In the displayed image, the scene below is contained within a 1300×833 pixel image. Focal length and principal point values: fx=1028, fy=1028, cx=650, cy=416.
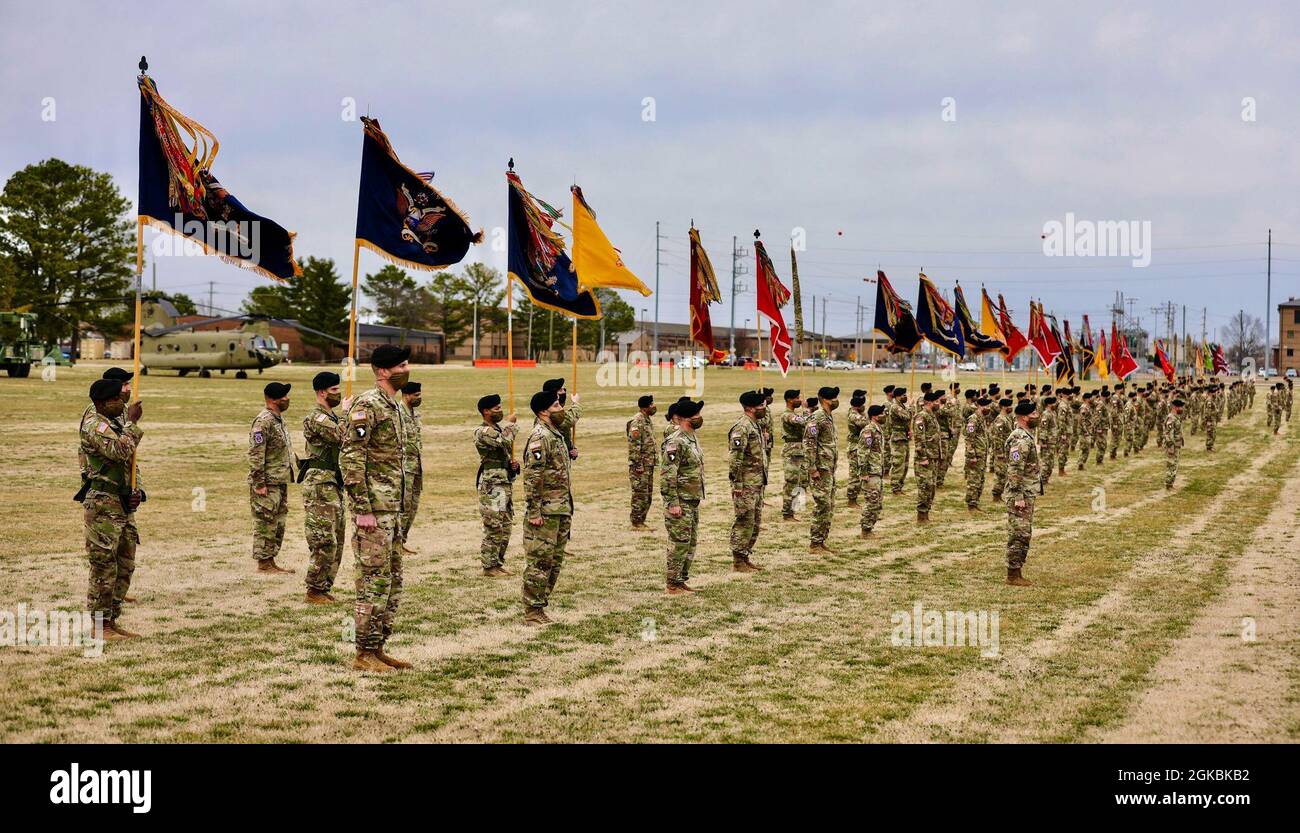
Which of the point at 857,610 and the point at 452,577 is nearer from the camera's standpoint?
the point at 857,610

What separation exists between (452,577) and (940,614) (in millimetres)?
6002

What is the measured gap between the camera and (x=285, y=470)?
1272 cm

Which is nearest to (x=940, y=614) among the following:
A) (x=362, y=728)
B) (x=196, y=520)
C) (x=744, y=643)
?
(x=744, y=643)

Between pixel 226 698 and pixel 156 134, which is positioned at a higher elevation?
pixel 156 134

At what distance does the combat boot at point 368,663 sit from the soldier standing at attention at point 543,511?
219cm

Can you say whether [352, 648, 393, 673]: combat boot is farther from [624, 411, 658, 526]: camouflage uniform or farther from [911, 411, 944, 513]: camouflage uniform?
[911, 411, 944, 513]: camouflage uniform

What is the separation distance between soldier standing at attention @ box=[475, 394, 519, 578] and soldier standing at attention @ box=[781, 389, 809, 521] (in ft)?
21.0

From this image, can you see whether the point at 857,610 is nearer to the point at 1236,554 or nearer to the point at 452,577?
the point at 452,577

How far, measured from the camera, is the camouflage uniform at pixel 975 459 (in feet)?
67.2

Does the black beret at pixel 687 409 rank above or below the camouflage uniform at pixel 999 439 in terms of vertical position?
above

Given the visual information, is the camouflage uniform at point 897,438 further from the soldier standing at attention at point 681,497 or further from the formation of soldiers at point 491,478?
the soldier standing at attention at point 681,497

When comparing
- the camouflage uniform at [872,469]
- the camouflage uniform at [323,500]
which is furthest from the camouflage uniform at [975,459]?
the camouflage uniform at [323,500]

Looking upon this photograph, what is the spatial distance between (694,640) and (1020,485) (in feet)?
17.2

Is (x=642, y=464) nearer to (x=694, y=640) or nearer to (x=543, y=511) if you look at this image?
(x=543, y=511)
